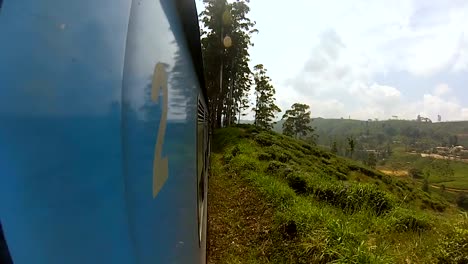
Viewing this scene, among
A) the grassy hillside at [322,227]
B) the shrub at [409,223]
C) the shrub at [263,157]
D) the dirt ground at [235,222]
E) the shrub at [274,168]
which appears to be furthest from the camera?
the shrub at [263,157]

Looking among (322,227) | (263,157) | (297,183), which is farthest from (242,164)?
(322,227)

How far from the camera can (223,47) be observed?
27.3 metres

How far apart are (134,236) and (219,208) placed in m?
7.65

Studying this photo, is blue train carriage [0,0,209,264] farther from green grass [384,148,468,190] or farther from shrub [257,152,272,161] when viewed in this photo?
green grass [384,148,468,190]

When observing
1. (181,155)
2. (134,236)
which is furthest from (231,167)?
(134,236)

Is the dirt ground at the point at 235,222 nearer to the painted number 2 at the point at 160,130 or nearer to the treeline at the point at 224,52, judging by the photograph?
the painted number 2 at the point at 160,130

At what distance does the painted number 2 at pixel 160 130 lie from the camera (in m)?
0.94

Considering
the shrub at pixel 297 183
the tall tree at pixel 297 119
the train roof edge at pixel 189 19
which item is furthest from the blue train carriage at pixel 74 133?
the tall tree at pixel 297 119

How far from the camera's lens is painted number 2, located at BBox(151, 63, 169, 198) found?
37.2 inches

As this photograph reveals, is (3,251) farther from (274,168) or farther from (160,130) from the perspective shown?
(274,168)

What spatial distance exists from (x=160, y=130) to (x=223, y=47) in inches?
1075

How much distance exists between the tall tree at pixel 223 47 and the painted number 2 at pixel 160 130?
24.7 m

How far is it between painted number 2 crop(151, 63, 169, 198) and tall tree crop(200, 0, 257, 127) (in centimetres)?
2465

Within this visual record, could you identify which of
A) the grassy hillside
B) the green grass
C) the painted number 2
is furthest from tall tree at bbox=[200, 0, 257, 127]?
the green grass
